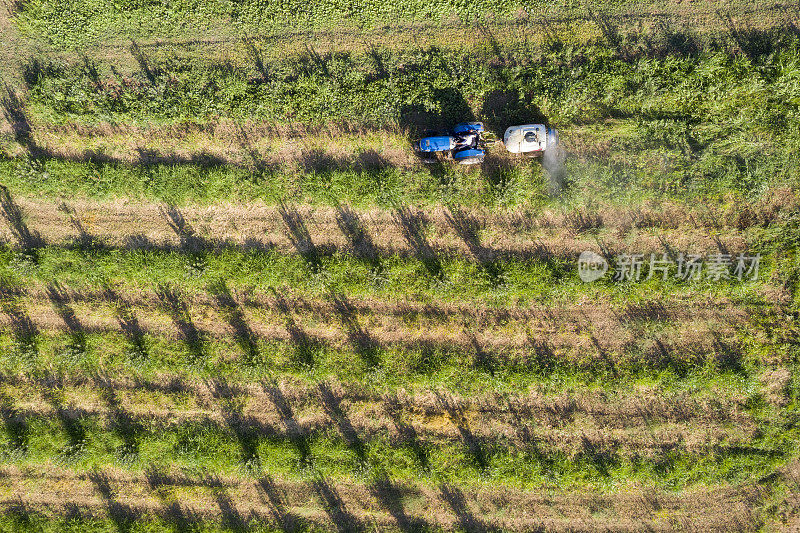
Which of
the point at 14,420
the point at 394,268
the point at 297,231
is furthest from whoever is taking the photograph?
the point at 14,420

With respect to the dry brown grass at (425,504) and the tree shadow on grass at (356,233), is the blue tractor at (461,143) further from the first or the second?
the dry brown grass at (425,504)

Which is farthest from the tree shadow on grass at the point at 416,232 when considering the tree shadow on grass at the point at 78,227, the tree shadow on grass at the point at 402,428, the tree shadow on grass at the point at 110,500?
the tree shadow on grass at the point at 110,500

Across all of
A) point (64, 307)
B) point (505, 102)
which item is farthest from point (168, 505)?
point (505, 102)

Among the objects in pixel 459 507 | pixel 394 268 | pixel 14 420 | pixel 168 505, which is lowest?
Result: pixel 168 505

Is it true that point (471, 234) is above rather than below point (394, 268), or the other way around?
above

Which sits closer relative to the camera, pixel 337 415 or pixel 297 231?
pixel 297 231

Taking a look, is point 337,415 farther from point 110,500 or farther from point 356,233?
point 110,500
